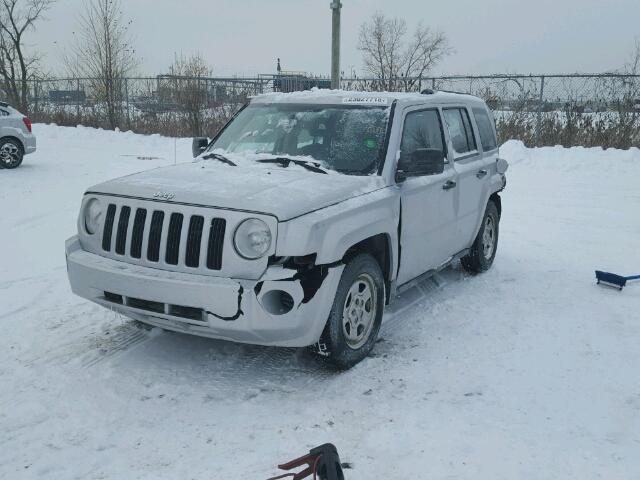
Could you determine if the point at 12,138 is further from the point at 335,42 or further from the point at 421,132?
the point at 421,132

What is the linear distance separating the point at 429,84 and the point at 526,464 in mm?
16663

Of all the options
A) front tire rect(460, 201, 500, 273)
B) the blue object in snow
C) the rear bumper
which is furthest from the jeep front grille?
the rear bumper

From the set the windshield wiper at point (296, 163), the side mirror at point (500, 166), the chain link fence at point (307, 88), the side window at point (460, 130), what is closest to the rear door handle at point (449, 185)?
the side window at point (460, 130)

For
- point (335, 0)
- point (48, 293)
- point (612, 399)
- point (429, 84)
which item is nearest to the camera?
point (612, 399)

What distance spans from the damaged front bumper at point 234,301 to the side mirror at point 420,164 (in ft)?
3.68

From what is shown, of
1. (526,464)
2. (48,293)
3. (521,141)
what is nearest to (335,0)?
(521,141)


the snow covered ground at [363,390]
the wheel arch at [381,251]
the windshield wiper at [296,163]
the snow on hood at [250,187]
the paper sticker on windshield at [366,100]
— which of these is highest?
the paper sticker on windshield at [366,100]

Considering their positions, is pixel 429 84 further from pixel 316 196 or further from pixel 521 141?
pixel 316 196

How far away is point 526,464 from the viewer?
3.18 meters

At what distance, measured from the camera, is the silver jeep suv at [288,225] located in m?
3.66

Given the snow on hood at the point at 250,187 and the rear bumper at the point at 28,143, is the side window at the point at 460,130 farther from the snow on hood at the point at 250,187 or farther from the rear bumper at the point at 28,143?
the rear bumper at the point at 28,143

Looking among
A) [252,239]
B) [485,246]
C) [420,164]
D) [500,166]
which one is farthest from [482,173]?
[252,239]

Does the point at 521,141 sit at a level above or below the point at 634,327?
above

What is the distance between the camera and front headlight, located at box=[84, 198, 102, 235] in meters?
4.29
